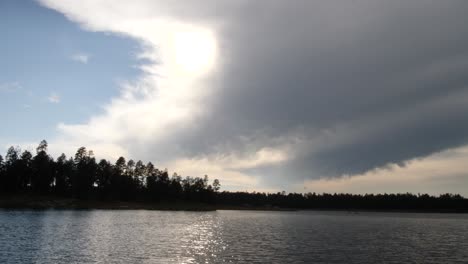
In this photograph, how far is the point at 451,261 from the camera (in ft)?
197

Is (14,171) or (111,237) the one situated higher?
(14,171)

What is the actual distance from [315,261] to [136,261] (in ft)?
81.0

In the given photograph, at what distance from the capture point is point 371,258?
6116cm

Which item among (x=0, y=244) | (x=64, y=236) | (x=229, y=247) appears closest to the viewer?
(x=0, y=244)

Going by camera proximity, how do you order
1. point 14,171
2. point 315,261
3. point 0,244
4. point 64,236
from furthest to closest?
point 14,171 → point 64,236 → point 0,244 → point 315,261

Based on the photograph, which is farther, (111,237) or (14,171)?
(14,171)

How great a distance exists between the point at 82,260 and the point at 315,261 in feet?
103

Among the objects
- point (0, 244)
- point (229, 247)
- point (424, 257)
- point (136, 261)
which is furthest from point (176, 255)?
point (424, 257)

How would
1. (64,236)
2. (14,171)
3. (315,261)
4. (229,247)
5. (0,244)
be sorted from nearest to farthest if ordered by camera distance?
1. (315,261)
2. (0,244)
3. (229,247)
4. (64,236)
5. (14,171)

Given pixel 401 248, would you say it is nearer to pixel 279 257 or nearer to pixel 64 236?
pixel 279 257

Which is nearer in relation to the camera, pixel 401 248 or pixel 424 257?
pixel 424 257

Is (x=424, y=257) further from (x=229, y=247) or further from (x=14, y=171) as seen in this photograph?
(x=14, y=171)

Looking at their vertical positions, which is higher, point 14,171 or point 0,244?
point 14,171

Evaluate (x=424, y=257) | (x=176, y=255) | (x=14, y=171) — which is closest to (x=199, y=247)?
(x=176, y=255)
